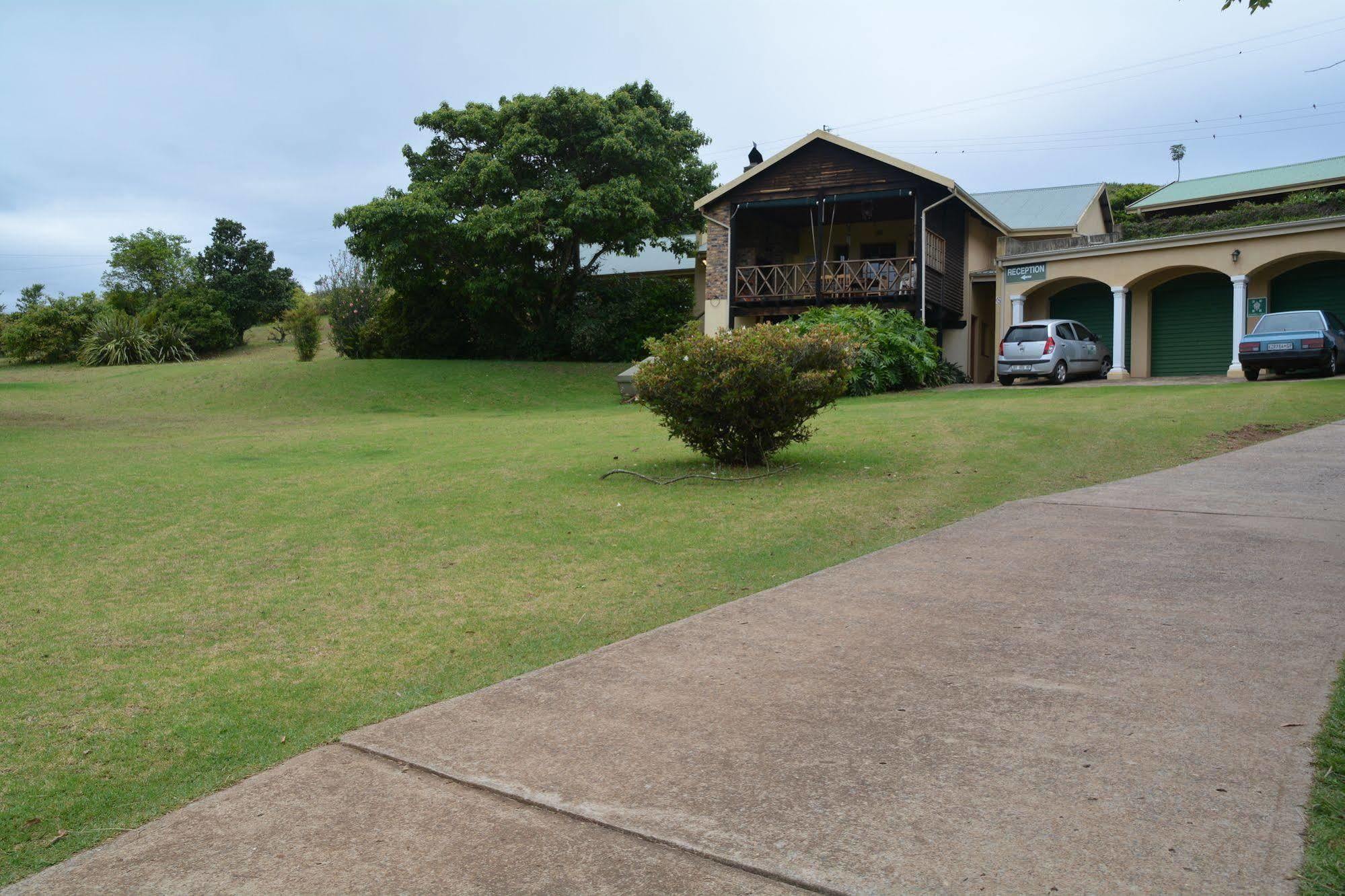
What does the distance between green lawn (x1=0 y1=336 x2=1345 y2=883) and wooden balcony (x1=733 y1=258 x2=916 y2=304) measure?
10.8 metres

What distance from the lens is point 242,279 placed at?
46.9 meters

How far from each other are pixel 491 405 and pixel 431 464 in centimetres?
1244

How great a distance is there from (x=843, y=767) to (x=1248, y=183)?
119ft

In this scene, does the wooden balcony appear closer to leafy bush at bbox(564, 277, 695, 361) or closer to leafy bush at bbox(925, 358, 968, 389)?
leafy bush at bbox(925, 358, 968, 389)

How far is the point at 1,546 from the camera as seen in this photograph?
7383mm

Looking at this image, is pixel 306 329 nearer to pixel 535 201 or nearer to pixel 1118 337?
pixel 535 201

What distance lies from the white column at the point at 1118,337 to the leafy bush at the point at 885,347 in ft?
14.7

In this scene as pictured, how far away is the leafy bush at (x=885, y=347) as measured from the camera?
2250 cm

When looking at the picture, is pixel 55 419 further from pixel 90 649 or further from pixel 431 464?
pixel 90 649

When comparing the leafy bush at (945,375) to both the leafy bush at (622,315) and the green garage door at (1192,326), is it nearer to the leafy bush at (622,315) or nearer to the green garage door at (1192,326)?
the green garage door at (1192,326)

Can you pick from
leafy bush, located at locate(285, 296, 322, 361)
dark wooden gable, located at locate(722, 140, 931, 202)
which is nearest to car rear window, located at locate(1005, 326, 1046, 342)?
dark wooden gable, located at locate(722, 140, 931, 202)

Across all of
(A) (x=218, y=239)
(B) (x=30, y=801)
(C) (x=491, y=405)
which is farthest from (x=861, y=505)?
(A) (x=218, y=239)

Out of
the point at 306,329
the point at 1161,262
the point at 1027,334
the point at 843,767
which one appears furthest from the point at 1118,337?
the point at 306,329

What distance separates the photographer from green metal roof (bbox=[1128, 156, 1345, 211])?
31766mm
